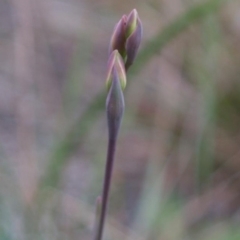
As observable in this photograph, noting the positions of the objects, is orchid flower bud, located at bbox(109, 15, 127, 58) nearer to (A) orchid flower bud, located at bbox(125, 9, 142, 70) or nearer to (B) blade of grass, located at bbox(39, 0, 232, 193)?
(A) orchid flower bud, located at bbox(125, 9, 142, 70)

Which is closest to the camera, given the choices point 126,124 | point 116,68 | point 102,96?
point 116,68

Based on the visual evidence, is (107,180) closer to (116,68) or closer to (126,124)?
(116,68)

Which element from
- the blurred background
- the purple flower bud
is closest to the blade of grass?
the blurred background

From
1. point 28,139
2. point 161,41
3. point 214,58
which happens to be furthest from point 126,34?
point 28,139

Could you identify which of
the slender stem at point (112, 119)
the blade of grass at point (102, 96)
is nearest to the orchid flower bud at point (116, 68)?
the slender stem at point (112, 119)

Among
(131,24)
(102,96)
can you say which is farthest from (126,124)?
(131,24)

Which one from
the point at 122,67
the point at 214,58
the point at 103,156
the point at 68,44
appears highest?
the point at 68,44

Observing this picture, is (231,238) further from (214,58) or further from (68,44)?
(68,44)
